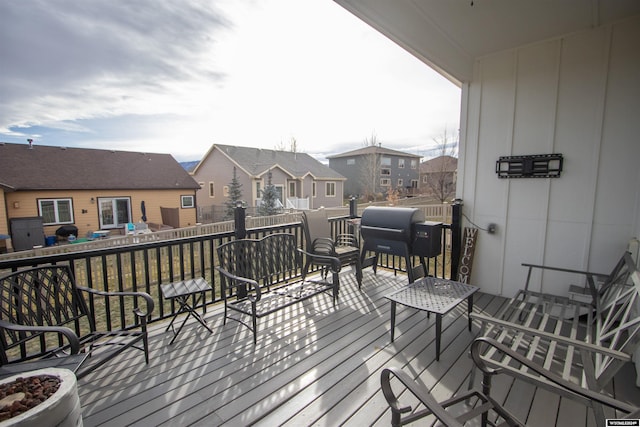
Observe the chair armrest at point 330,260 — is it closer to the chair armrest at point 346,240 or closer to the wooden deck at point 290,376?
the wooden deck at point 290,376

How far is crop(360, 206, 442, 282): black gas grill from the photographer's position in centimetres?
366

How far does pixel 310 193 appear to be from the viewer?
2102 cm

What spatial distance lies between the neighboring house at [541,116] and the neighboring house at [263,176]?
49.8 feet

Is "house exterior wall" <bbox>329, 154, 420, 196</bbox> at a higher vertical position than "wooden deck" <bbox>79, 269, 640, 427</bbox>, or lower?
higher

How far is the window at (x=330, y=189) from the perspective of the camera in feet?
73.3

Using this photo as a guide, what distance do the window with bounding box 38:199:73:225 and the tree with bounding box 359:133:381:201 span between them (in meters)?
18.9

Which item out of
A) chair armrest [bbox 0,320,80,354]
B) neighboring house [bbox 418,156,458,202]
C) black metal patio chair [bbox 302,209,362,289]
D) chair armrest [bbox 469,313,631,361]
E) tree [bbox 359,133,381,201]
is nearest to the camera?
chair armrest [bbox 469,313,631,361]

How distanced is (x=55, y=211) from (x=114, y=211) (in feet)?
7.64

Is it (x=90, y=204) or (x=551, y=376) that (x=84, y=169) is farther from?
(x=551, y=376)

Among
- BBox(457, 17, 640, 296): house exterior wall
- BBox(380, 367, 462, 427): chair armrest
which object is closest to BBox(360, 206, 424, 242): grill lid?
BBox(457, 17, 640, 296): house exterior wall

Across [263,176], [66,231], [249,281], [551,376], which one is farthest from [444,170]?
[66,231]

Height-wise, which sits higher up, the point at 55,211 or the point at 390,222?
the point at 390,222

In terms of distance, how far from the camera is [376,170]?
24.3m

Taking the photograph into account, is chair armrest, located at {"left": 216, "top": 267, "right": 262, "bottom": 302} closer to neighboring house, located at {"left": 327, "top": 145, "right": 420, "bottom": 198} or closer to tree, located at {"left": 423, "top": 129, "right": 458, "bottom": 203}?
tree, located at {"left": 423, "top": 129, "right": 458, "bottom": 203}
